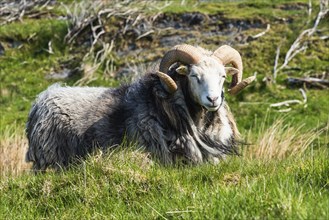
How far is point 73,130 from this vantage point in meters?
9.03

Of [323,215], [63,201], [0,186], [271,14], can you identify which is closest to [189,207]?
[323,215]

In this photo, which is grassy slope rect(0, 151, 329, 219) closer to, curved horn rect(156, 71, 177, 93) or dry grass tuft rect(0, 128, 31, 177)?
curved horn rect(156, 71, 177, 93)

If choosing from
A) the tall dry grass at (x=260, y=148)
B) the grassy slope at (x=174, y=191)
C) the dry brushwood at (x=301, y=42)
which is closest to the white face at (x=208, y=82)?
the grassy slope at (x=174, y=191)

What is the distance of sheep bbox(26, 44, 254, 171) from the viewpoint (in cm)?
832

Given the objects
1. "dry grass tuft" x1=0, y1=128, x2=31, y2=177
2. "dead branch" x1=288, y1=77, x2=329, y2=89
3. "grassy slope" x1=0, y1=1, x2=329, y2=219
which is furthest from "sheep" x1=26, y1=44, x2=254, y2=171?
"dead branch" x1=288, y1=77, x2=329, y2=89

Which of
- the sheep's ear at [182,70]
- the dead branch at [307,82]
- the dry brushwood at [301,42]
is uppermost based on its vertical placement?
the sheep's ear at [182,70]

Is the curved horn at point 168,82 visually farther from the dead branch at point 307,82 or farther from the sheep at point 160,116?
the dead branch at point 307,82

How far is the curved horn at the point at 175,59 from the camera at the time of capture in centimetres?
832

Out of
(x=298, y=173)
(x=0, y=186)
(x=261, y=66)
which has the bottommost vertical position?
(x=261, y=66)

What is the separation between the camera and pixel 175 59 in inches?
338

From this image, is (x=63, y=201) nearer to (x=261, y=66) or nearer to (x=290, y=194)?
(x=290, y=194)

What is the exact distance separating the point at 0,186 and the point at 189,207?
9.68 ft

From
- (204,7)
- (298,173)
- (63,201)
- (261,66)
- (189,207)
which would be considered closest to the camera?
(189,207)

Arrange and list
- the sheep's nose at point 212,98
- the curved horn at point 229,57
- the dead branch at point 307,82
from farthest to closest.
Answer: the dead branch at point 307,82
the curved horn at point 229,57
the sheep's nose at point 212,98
